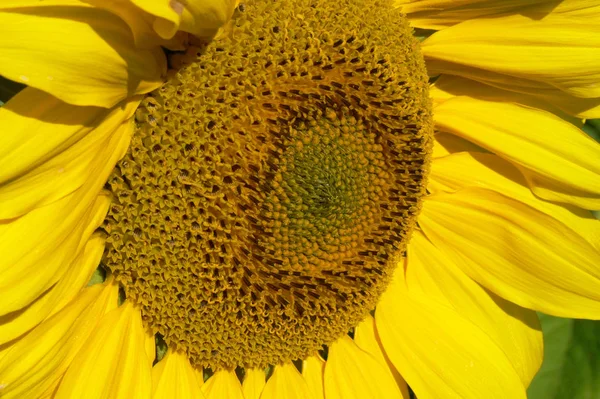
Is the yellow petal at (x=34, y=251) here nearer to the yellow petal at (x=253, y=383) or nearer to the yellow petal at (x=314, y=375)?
the yellow petal at (x=253, y=383)

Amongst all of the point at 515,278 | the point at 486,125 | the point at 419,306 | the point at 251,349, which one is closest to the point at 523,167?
the point at 486,125

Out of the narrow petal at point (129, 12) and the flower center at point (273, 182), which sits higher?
the narrow petal at point (129, 12)

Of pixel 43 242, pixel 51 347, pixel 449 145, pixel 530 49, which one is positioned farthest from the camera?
pixel 449 145

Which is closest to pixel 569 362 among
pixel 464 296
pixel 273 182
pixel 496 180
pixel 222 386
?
pixel 464 296

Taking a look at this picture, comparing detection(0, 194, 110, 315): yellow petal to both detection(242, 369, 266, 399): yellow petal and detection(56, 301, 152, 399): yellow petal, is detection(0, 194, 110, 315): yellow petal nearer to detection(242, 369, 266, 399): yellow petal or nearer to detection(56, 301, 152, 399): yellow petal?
detection(56, 301, 152, 399): yellow petal

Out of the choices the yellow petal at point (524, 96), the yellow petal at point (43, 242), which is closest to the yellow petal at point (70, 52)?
the yellow petal at point (43, 242)

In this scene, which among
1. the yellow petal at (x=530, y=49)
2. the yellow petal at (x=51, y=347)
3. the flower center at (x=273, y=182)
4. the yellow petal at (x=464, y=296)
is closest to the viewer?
the yellow petal at (x=51, y=347)

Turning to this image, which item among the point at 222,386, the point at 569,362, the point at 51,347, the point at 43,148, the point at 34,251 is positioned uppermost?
the point at 43,148

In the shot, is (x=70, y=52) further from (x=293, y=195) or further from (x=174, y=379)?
(x=174, y=379)
